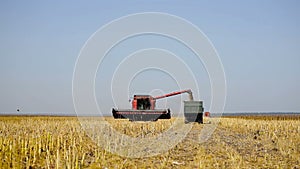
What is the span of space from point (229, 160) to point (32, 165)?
171 inches

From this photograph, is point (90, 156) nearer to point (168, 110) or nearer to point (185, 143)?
point (185, 143)

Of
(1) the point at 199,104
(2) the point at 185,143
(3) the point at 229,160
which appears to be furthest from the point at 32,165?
(1) the point at 199,104

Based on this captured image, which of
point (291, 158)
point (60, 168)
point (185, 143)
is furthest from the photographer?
point (185, 143)

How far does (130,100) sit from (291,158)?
2034 centimetres

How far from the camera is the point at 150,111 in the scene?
26844 mm

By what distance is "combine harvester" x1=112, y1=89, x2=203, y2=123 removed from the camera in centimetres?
2461

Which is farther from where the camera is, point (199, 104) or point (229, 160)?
point (199, 104)

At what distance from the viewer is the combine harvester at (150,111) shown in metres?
24.6

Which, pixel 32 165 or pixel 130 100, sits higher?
pixel 130 100

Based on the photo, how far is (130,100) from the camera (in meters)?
29.7

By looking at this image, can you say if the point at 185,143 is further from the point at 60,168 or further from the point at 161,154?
the point at 60,168

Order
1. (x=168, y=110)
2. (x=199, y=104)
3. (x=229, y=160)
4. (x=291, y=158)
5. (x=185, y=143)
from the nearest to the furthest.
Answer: (x=229, y=160) → (x=291, y=158) → (x=185, y=143) → (x=199, y=104) → (x=168, y=110)

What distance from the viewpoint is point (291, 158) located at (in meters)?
9.98

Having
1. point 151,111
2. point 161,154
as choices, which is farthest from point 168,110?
point 161,154
